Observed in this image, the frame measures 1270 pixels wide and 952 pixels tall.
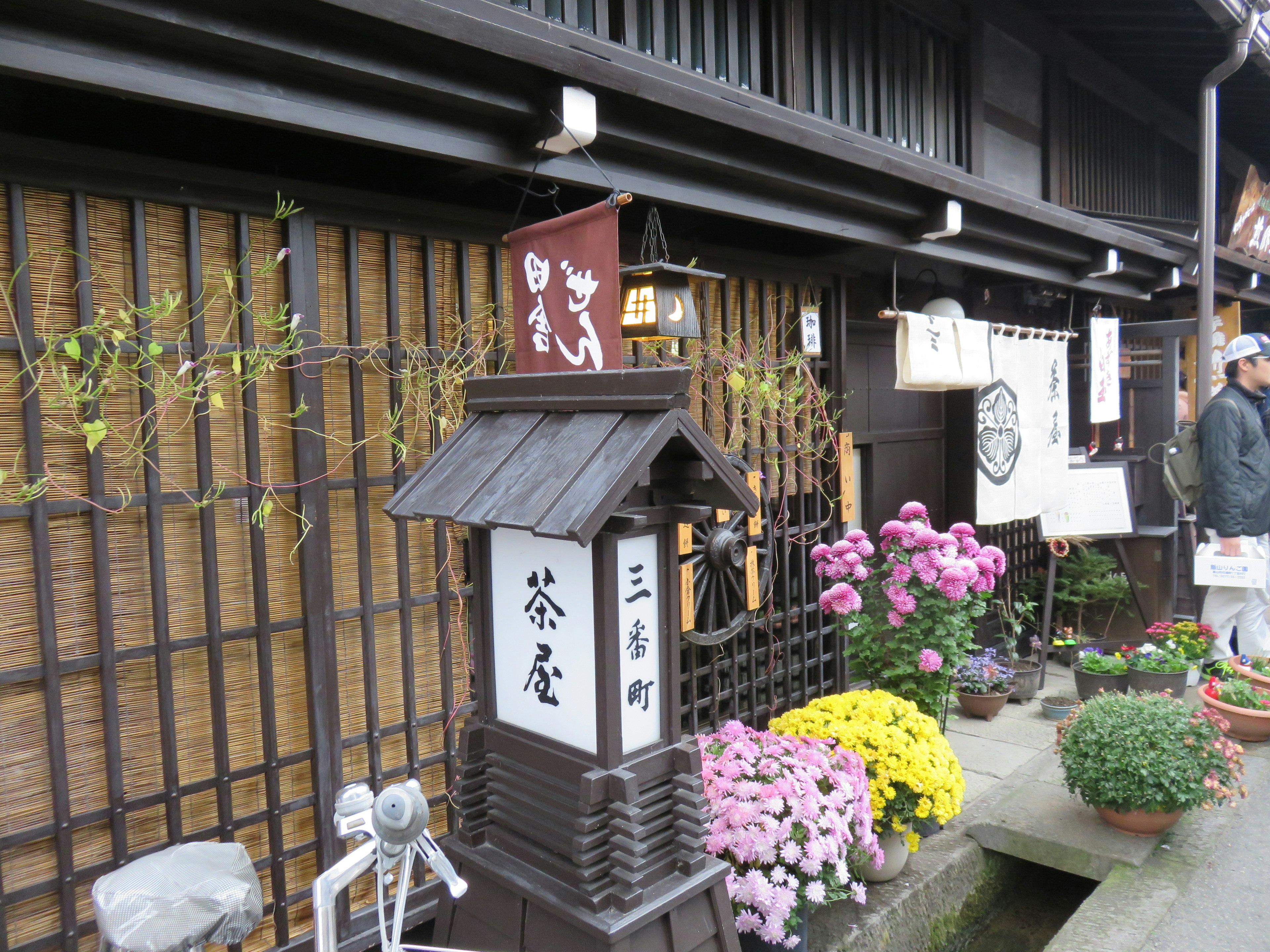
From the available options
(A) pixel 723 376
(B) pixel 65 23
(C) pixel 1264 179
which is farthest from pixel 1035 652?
(C) pixel 1264 179

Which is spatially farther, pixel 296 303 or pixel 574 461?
pixel 296 303

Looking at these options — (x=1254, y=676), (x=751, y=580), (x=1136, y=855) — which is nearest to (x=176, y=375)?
(x=751, y=580)

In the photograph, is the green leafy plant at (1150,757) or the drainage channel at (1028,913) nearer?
the green leafy plant at (1150,757)

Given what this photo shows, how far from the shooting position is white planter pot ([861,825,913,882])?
484 centimetres

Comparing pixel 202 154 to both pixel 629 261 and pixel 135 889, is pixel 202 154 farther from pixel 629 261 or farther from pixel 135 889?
pixel 135 889

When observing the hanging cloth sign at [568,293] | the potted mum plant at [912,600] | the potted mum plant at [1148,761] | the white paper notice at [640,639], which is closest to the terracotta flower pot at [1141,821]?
the potted mum plant at [1148,761]

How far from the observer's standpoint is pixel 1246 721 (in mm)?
6879

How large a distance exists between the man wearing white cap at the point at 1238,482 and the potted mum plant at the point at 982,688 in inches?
92.4

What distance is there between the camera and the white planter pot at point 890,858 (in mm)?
4836

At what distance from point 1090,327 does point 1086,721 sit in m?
5.48

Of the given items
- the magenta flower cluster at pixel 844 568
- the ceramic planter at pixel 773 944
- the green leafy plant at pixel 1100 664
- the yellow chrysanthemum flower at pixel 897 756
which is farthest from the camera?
the green leafy plant at pixel 1100 664

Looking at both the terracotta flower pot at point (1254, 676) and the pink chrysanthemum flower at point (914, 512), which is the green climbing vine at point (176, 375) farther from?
the terracotta flower pot at point (1254, 676)

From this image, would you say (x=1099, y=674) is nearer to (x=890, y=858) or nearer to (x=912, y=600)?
(x=912, y=600)

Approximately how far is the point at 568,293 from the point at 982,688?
615 centimetres
